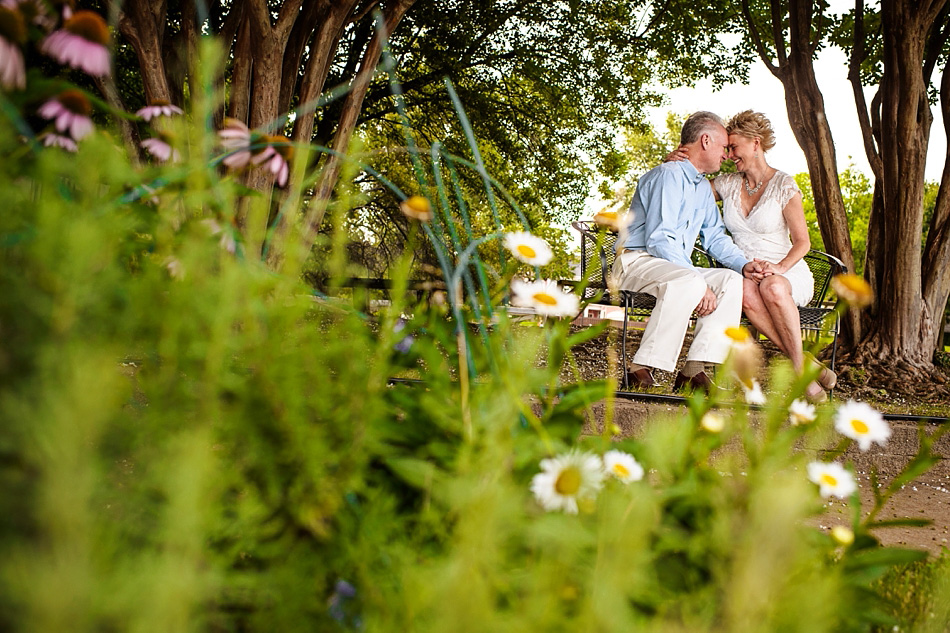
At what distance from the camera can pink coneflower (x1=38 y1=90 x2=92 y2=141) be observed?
1059 mm

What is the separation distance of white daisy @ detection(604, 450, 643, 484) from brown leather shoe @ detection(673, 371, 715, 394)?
385 centimetres

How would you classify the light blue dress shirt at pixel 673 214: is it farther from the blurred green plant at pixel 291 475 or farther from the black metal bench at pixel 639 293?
the blurred green plant at pixel 291 475

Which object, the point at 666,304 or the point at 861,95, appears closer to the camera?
the point at 666,304

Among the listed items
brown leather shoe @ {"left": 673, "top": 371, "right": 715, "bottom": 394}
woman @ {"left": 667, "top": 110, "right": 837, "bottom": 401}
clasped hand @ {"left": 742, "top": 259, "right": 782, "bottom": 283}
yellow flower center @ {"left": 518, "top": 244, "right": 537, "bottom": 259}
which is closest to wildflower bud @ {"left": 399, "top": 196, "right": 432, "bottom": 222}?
yellow flower center @ {"left": 518, "top": 244, "right": 537, "bottom": 259}

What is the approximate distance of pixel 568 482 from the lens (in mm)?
946

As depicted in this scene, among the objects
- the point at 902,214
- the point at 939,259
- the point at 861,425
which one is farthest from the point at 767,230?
the point at 861,425

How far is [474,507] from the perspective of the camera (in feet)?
2.15

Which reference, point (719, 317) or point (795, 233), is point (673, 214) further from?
point (795, 233)

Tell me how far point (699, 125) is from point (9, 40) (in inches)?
191

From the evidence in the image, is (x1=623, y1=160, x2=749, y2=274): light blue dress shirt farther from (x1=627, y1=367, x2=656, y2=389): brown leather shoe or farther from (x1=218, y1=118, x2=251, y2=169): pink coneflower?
(x1=218, y1=118, x2=251, y2=169): pink coneflower

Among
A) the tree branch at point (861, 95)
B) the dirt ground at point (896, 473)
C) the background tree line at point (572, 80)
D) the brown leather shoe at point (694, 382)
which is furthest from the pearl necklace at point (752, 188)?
the tree branch at point (861, 95)

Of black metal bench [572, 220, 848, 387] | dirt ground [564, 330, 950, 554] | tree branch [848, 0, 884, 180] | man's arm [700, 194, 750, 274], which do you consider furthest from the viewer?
tree branch [848, 0, 884, 180]

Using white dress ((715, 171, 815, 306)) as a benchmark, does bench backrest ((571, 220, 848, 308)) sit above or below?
below

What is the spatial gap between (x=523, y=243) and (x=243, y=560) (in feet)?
2.25
